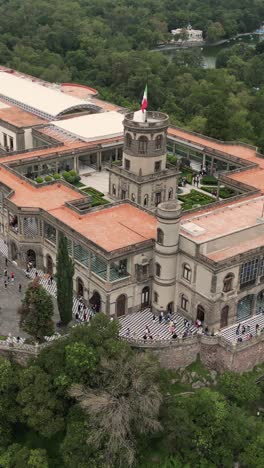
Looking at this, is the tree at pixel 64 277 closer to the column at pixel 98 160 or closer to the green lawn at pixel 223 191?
the green lawn at pixel 223 191

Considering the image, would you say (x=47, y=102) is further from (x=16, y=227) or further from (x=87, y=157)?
(x=16, y=227)

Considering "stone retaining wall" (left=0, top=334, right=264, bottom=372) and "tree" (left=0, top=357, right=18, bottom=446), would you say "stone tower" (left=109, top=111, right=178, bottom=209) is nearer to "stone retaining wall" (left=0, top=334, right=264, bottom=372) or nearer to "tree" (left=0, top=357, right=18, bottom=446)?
"stone retaining wall" (left=0, top=334, right=264, bottom=372)

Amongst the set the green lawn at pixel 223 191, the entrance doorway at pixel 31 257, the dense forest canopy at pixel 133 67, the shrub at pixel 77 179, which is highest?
the dense forest canopy at pixel 133 67

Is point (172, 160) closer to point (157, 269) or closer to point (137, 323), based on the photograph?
point (157, 269)

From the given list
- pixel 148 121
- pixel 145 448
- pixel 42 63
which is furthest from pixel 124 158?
pixel 42 63

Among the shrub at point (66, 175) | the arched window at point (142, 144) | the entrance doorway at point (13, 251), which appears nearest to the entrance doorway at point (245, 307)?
the arched window at point (142, 144)

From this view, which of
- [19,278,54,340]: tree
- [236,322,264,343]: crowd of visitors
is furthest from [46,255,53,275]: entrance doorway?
[236,322,264,343]: crowd of visitors

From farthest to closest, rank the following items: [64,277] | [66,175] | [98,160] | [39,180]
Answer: [98,160] → [66,175] → [39,180] → [64,277]

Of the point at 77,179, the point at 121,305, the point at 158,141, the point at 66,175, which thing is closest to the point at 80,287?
the point at 121,305
